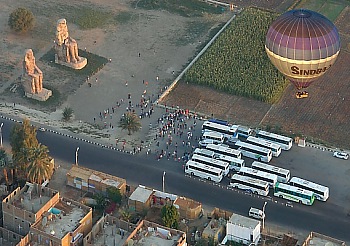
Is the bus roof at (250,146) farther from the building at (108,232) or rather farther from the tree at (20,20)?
the tree at (20,20)

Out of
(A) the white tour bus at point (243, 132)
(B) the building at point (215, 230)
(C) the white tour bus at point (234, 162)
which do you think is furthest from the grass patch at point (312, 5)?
(B) the building at point (215, 230)

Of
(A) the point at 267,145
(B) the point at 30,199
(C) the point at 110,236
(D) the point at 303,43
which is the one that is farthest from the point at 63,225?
(D) the point at 303,43

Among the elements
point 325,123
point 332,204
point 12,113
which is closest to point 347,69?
point 325,123

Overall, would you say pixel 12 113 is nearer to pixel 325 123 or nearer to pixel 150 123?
pixel 150 123

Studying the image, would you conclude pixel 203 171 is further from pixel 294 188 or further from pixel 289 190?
pixel 294 188

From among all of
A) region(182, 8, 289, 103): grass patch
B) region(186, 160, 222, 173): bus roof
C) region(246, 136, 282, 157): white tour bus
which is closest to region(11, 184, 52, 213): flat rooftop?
region(186, 160, 222, 173): bus roof

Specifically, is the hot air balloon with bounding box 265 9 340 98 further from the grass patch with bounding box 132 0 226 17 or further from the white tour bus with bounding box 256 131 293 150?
the grass patch with bounding box 132 0 226 17
